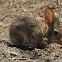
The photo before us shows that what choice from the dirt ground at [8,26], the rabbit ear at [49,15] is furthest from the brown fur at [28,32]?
the dirt ground at [8,26]

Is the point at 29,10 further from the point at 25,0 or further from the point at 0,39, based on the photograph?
the point at 0,39

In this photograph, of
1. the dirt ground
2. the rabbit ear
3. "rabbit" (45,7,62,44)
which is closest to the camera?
the dirt ground

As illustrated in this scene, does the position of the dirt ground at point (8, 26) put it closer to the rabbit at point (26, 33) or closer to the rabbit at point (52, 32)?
the rabbit at point (52, 32)

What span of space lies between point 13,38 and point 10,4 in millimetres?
3607

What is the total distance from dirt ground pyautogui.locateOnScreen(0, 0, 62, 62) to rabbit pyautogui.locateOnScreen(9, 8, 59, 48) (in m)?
0.20

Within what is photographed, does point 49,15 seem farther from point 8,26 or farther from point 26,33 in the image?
point 8,26

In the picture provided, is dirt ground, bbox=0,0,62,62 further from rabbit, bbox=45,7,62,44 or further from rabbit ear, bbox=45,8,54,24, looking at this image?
rabbit ear, bbox=45,8,54,24

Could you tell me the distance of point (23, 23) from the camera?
18.0 ft

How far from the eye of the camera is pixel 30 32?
545 cm

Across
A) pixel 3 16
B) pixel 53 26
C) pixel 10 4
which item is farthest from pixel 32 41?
pixel 10 4

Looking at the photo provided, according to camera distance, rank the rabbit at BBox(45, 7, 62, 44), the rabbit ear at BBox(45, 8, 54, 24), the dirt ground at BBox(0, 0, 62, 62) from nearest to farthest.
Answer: the dirt ground at BBox(0, 0, 62, 62) → the rabbit ear at BBox(45, 8, 54, 24) → the rabbit at BBox(45, 7, 62, 44)

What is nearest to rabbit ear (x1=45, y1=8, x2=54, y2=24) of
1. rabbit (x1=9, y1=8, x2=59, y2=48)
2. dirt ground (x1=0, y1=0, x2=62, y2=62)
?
rabbit (x1=9, y1=8, x2=59, y2=48)

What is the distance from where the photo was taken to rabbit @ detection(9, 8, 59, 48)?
17.8 feet

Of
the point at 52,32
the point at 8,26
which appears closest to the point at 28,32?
the point at 52,32
